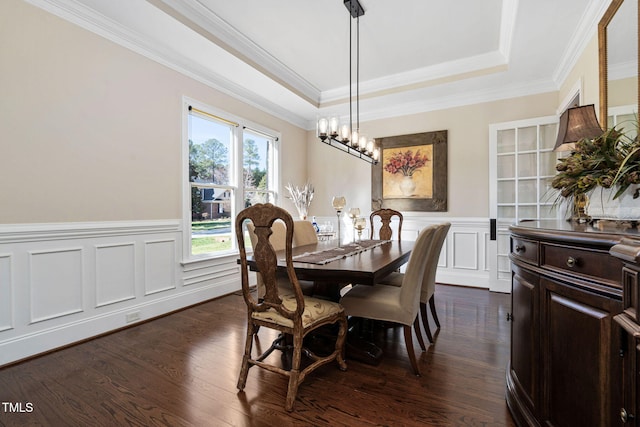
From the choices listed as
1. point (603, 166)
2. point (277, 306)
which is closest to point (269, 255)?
point (277, 306)

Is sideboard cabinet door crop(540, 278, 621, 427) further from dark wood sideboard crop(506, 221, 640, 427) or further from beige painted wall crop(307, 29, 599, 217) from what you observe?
beige painted wall crop(307, 29, 599, 217)

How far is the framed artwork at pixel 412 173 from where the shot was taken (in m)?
4.48

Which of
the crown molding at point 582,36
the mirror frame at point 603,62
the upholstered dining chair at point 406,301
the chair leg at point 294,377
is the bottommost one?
the chair leg at point 294,377

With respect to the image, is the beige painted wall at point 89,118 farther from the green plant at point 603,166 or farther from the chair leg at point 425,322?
the chair leg at point 425,322

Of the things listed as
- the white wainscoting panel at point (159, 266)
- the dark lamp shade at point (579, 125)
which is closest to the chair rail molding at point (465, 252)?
the dark lamp shade at point (579, 125)

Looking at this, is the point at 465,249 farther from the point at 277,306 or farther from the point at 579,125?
the point at 277,306

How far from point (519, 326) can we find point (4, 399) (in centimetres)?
291

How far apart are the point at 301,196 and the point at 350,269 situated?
11.9 feet

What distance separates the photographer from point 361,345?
7.53 ft

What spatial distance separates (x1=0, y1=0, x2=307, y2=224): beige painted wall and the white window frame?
0.08 meters

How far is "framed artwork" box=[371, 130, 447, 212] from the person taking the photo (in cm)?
448

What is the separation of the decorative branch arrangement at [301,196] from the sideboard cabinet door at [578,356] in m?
4.23

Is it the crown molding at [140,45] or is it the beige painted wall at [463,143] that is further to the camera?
the beige painted wall at [463,143]

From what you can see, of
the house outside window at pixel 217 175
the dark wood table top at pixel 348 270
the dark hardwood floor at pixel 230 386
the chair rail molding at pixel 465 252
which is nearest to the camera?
the dark hardwood floor at pixel 230 386
